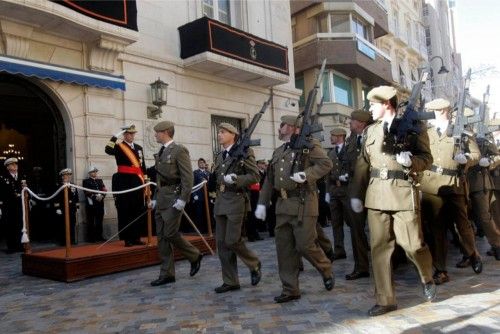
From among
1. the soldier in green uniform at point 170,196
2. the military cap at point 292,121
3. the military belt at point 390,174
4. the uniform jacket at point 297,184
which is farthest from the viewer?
the soldier in green uniform at point 170,196

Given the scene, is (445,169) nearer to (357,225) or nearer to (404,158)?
(357,225)

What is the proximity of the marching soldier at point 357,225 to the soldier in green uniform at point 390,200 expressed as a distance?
138cm

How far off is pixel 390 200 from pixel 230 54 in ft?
29.8

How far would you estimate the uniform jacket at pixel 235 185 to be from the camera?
5148mm

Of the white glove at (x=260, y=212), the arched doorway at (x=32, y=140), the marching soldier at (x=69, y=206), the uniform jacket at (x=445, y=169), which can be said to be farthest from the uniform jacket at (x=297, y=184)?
the arched doorway at (x=32, y=140)

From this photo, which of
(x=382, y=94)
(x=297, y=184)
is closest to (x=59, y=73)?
(x=297, y=184)

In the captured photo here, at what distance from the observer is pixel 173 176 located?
5.72 metres

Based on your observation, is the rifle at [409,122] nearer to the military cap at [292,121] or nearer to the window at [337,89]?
the military cap at [292,121]

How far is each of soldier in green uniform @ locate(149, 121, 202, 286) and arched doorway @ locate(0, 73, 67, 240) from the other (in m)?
6.26

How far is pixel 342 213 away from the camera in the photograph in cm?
681

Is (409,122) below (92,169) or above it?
below

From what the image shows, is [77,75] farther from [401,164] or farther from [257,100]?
[401,164]

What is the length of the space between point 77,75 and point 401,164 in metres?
7.40

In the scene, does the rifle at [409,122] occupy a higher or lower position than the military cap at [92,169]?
lower
